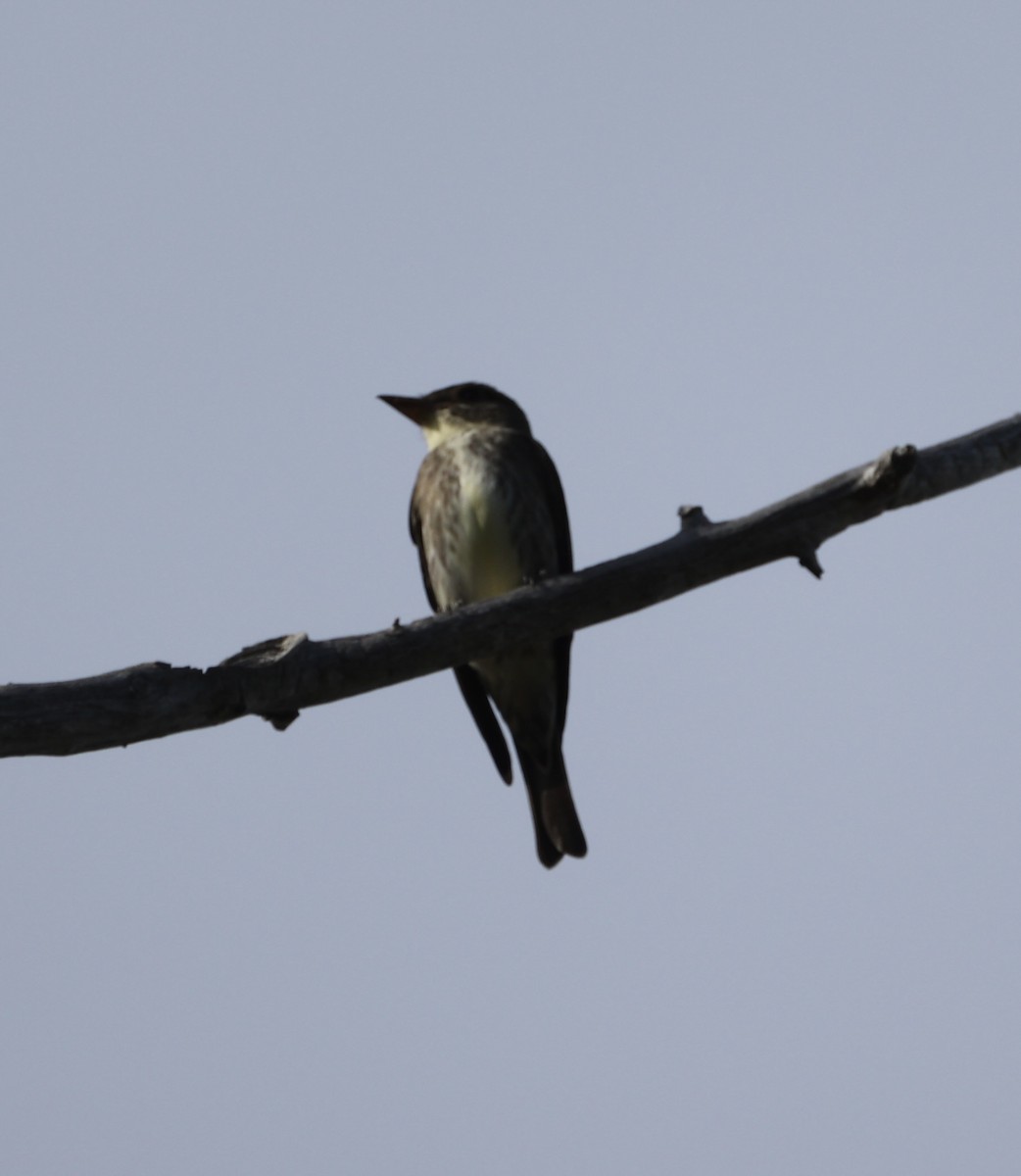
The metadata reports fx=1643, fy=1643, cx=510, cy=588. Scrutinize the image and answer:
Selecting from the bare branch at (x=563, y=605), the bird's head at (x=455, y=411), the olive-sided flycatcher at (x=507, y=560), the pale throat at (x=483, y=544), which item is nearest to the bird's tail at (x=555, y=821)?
the olive-sided flycatcher at (x=507, y=560)

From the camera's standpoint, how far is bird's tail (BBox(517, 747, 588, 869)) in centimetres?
695

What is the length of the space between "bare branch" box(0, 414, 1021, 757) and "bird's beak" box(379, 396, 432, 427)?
3.08 meters

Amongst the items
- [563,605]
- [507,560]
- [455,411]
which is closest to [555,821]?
[507,560]

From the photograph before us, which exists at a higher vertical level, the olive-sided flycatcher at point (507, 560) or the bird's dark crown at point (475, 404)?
the bird's dark crown at point (475, 404)

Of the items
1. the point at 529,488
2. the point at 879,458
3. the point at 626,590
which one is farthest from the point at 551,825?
the point at 879,458

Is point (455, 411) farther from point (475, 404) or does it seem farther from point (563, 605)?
point (563, 605)

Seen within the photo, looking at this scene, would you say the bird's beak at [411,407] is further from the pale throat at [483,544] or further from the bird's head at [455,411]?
the pale throat at [483,544]

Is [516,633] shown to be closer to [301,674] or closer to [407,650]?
[407,650]

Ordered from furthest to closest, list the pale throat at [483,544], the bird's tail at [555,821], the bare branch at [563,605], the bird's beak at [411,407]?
1. the bird's beak at [411,407]
2. the bird's tail at [555,821]
3. the pale throat at [483,544]
4. the bare branch at [563,605]

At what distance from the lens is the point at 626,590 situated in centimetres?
458

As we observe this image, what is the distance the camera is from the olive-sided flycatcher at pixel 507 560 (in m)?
6.87

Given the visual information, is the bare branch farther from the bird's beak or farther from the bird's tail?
the bird's beak

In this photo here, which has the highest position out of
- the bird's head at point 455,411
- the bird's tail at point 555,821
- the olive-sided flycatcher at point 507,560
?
the bird's head at point 455,411

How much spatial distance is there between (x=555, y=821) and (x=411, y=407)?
79.8 inches
